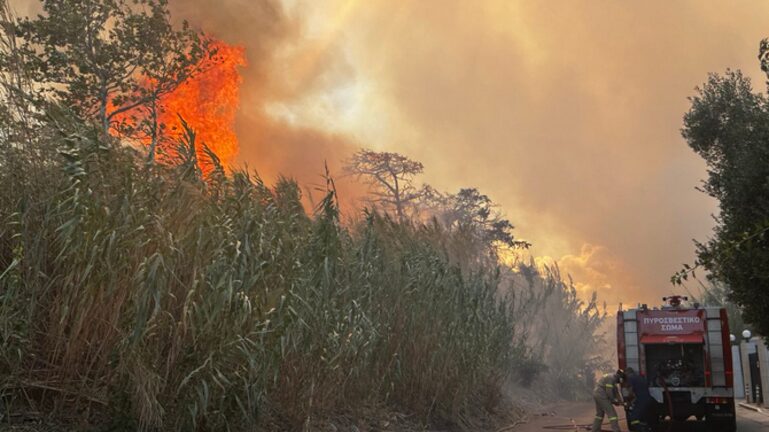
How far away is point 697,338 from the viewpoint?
14508 millimetres

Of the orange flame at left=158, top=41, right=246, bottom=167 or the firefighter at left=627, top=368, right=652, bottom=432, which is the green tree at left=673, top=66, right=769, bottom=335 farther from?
the orange flame at left=158, top=41, right=246, bottom=167

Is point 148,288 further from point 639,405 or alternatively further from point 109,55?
point 109,55

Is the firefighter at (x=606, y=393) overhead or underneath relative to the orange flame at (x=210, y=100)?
underneath

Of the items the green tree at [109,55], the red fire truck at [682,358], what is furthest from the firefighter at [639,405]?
the green tree at [109,55]

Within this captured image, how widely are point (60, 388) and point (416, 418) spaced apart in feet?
22.9

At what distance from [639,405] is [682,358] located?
3188mm

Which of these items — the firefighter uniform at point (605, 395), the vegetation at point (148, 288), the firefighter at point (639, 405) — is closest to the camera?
the vegetation at point (148, 288)

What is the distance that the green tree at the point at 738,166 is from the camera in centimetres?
1310

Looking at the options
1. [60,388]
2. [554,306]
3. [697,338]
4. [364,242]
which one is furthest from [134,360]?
[554,306]

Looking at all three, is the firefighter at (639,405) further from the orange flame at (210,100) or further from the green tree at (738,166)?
the orange flame at (210,100)

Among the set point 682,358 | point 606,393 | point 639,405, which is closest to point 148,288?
point 606,393

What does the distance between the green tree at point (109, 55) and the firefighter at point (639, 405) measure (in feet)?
44.1

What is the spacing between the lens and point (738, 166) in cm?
1386

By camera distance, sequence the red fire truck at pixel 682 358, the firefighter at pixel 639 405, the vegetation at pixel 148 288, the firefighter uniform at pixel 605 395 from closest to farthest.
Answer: the vegetation at pixel 148 288 → the firefighter at pixel 639 405 → the firefighter uniform at pixel 605 395 → the red fire truck at pixel 682 358
